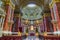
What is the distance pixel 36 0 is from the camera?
14.8 m

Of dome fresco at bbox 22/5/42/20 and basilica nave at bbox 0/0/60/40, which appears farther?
dome fresco at bbox 22/5/42/20

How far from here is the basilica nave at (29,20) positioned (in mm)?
8337

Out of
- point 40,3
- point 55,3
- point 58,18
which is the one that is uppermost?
point 40,3

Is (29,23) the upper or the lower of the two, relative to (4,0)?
lower

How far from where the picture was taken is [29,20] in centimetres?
2161

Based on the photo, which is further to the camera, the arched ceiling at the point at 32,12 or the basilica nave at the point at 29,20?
the arched ceiling at the point at 32,12

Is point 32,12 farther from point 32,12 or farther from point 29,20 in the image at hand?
point 29,20

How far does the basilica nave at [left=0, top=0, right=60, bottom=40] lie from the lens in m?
8.34

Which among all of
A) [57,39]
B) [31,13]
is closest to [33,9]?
[31,13]

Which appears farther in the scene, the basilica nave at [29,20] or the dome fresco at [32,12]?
the dome fresco at [32,12]

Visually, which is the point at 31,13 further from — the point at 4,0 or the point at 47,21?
the point at 4,0

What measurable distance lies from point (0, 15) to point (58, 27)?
489 centimetres

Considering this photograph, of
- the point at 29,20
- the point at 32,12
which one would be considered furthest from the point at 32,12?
the point at 29,20

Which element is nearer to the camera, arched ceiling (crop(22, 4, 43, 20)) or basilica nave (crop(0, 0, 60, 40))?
basilica nave (crop(0, 0, 60, 40))
